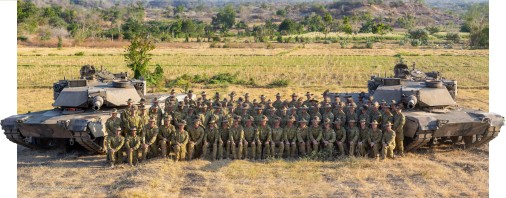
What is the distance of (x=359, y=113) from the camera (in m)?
14.2

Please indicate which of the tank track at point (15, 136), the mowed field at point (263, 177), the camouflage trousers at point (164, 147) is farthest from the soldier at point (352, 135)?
the tank track at point (15, 136)

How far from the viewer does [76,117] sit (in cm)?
1380

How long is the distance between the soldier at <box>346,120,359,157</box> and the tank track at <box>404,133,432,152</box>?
4.69 feet

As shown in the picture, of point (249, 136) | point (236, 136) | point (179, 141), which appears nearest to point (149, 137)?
point (179, 141)

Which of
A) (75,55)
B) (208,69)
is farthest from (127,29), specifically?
(208,69)

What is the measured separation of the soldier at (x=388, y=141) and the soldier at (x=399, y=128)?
26 centimetres

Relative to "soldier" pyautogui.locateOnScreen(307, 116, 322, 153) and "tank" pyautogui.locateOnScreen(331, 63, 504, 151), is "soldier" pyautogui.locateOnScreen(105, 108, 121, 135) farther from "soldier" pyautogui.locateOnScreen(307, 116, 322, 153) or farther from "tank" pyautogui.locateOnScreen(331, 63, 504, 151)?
"tank" pyautogui.locateOnScreen(331, 63, 504, 151)

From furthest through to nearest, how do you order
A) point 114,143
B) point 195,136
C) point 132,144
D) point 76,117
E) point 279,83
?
point 279,83
point 76,117
point 195,136
point 132,144
point 114,143

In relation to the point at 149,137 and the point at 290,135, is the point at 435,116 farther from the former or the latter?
the point at 149,137

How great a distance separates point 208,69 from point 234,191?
79.8 feet

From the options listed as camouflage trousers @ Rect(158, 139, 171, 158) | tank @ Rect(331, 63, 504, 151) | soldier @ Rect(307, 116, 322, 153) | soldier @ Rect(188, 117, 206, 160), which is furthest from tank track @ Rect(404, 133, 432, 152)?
camouflage trousers @ Rect(158, 139, 171, 158)

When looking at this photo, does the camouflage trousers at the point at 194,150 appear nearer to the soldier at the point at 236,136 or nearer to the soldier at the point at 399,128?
the soldier at the point at 236,136

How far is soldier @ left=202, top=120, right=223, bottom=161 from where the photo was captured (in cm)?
1353

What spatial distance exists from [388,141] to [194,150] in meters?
4.70
